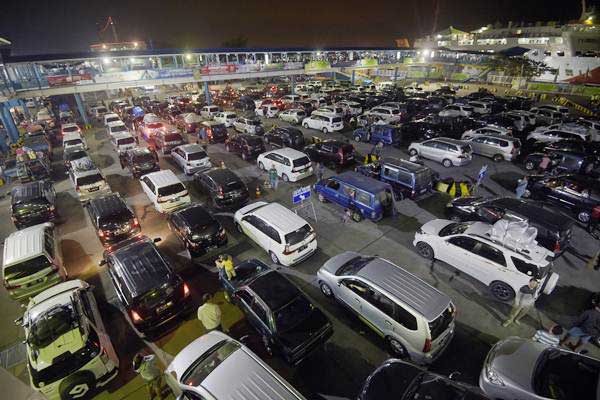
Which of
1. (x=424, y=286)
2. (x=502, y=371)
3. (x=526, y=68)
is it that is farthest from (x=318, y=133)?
(x=526, y=68)

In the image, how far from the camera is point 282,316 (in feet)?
24.0

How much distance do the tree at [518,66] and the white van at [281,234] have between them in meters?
56.4

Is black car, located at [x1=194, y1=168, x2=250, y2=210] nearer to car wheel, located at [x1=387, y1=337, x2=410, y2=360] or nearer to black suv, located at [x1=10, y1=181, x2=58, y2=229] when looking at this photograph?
black suv, located at [x1=10, y1=181, x2=58, y2=229]

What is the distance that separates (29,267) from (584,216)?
2078cm

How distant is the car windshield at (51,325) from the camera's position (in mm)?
6684

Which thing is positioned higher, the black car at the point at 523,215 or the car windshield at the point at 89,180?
the car windshield at the point at 89,180

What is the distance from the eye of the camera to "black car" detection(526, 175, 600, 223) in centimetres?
1213

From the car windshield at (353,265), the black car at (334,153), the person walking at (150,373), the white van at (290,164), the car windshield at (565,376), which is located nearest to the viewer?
the car windshield at (565,376)

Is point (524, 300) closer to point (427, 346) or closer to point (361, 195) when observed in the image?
point (427, 346)

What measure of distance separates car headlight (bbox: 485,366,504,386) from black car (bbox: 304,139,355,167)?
13179 mm

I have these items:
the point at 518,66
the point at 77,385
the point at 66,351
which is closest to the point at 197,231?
the point at 66,351

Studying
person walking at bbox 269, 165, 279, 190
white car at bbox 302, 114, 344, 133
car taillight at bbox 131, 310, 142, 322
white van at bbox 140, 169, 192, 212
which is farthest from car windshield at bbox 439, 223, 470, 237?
white car at bbox 302, 114, 344, 133

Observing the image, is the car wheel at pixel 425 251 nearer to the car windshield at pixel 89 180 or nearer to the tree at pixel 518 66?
the car windshield at pixel 89 180

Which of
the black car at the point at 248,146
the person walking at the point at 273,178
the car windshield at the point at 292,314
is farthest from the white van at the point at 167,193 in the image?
the car windshield at the point at 292,314
